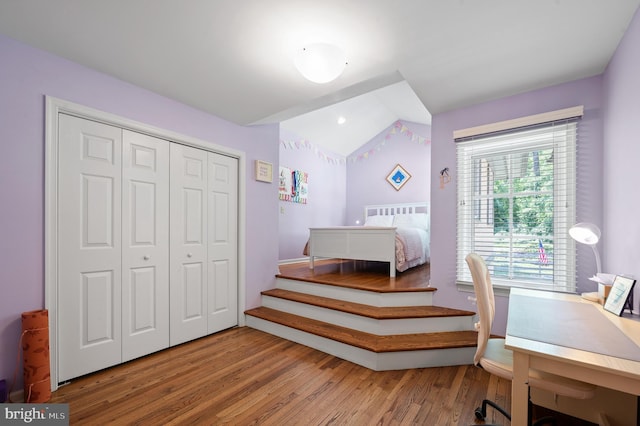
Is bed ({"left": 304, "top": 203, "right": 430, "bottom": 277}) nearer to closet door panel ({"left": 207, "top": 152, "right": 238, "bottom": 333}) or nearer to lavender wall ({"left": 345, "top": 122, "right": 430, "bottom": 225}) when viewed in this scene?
lavender wall ({"left": 345, "top": 122, "right": 430, "bottom": 225})

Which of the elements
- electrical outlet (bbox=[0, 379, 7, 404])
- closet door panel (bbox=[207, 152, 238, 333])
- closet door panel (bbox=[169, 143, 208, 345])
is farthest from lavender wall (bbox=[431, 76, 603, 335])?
electrical outlet (bbox=[0, 379, 7, 404])

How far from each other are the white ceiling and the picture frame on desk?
145 cm

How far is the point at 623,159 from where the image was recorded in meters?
1.72

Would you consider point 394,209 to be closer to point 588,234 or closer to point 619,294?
point 588,234

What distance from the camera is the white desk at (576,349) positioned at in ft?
3.08

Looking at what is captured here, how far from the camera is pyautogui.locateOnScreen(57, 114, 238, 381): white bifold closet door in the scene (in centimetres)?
201

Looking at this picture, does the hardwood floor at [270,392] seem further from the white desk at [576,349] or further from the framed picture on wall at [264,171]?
the framed picture on wall at [264,171]

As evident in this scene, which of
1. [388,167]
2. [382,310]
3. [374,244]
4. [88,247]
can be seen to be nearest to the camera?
[88,247]

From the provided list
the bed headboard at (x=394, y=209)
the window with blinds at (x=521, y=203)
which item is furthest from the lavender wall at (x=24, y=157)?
the bed headboard at (x=394, y=209)

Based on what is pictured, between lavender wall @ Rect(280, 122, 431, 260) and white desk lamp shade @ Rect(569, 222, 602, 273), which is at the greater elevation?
lavender wall @ Rect(280, 122, 431, 260)

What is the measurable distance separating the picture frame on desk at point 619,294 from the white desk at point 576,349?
5 cm

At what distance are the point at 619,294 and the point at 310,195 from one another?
4.45 metres

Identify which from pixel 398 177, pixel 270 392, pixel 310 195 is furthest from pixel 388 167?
pixel 270 392

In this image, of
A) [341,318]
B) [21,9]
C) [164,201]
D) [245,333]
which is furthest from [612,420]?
[21,9]
